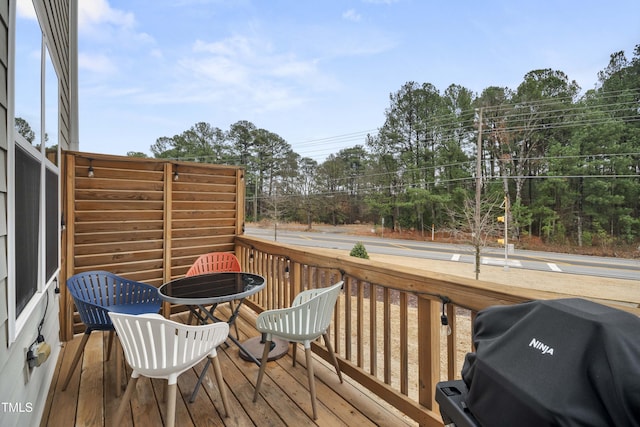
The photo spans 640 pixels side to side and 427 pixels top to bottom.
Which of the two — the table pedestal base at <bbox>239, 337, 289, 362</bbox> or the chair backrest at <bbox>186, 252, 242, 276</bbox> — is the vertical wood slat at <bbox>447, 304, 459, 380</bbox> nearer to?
the table pedestal base at <bbox>239, 337, 289, 362</bbox>

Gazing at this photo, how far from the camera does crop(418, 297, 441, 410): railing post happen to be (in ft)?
5.13

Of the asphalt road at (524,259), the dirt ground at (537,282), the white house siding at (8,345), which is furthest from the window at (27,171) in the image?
the asphalt road at (524,259)

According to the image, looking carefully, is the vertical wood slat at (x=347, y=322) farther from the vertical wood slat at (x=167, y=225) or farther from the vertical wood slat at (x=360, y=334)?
the vertical wood slat at (x=167, y=225)

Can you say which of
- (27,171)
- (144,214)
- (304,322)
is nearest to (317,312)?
(304,322)

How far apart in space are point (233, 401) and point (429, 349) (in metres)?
1.24

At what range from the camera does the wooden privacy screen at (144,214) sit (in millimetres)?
2764

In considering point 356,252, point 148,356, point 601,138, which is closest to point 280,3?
point 356,252

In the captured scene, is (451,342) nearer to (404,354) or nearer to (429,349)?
(429,349)

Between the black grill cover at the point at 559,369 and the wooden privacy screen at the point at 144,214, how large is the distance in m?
3.24

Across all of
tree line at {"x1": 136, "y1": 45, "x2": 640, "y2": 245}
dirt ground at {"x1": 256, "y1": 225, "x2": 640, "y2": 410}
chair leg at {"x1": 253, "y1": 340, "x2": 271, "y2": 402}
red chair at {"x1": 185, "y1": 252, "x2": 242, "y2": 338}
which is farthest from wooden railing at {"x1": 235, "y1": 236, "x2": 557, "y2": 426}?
tree line at {"x1": 136, "y1": 45, "x2": 640, "y2": 245}

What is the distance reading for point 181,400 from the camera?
1.87 meters

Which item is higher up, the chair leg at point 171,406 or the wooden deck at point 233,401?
the chair leg at point 171,406

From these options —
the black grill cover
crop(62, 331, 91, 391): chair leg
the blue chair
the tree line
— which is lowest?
crop(62, 331, 91, 391): chair leg

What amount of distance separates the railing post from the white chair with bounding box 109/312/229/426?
1.12m
